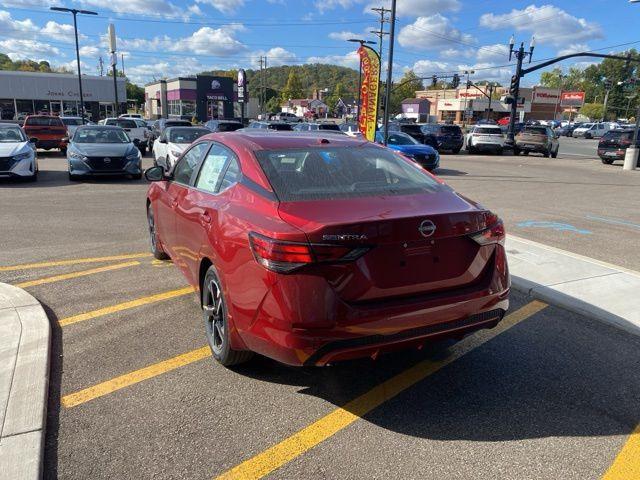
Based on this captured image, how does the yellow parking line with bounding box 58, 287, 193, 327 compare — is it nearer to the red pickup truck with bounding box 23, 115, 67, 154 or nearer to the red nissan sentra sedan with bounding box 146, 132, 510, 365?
the red nissan sentra sedan with bounding box 146, 132, 510, 365

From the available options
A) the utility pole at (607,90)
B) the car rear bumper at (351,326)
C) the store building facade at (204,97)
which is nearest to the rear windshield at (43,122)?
the car rear bumper at (351,326)

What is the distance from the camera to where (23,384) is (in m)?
3.29

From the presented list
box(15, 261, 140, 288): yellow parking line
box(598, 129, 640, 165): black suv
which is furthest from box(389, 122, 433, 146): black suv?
box(15, 261, 140, 288): yellow parking line

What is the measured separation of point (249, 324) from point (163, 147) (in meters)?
13.7

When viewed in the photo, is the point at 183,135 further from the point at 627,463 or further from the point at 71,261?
the point at 627,463

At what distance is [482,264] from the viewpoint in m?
3.29

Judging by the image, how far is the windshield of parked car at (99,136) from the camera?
14791 mm

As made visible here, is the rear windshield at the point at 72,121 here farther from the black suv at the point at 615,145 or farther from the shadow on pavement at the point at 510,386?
the shadow on pavement at the point at 510,386

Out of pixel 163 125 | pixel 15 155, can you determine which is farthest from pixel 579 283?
pixel 163 125

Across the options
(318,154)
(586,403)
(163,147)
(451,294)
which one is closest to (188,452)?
(451,294)

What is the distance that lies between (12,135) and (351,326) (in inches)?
579

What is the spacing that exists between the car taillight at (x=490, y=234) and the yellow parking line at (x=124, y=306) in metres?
3.08

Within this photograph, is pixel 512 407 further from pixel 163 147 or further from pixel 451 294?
pixel 163 147

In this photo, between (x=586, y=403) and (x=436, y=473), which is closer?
(x=436, y=473)
